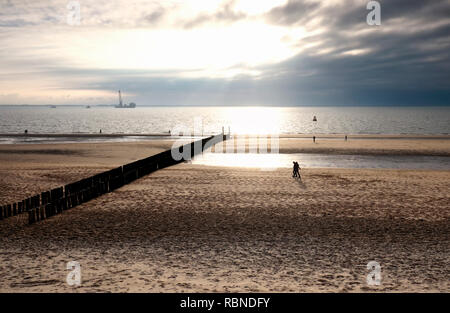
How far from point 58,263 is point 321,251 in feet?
27.0

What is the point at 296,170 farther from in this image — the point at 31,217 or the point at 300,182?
the point at 31,217

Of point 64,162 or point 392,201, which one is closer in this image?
point 392,201

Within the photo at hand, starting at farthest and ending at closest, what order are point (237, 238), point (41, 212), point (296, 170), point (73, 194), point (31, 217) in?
point (296, 170) < point (73, 194) < point (41, 212) < point (31, 217) < point (237, 238)

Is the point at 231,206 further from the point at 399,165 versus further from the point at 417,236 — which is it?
the point at 399,165

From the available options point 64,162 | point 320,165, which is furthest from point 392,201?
point 64,162

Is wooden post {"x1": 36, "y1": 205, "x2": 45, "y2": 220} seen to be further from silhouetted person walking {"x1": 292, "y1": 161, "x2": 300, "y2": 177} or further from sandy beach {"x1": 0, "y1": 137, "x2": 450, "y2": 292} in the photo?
silhouetted person walking {"x1": 292, "y1": 161, "x2": 300, "y2": 177}

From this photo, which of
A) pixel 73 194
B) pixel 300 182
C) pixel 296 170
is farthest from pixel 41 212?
pixel 296 170

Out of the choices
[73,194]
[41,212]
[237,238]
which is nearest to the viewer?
[237,238]

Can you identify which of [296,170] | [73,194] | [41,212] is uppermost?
[296,170]

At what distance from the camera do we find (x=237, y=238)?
45.9 feet

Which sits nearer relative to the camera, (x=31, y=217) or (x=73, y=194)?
(x=31, y=217)

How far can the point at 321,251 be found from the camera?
41.4 ft
